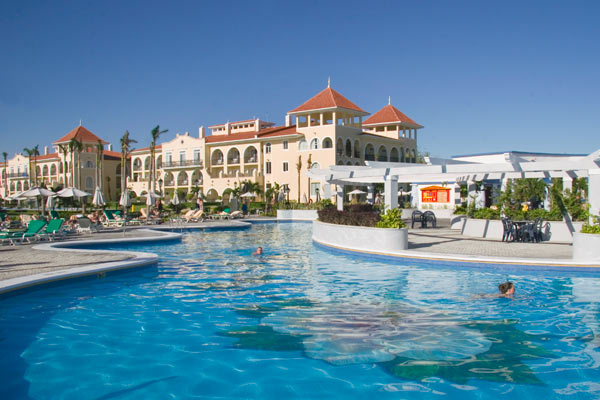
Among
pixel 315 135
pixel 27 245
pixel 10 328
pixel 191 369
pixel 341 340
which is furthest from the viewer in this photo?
pixel 315 135

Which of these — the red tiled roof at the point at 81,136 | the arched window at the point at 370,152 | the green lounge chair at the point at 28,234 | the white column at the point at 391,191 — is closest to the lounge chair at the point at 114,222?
the green lounge chair at the point at 28,234

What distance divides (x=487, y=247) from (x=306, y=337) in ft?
31.3

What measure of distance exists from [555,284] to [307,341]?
643 centimetres

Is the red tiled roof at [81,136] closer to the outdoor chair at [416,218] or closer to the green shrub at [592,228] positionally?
the outdoor chair at [416,218]

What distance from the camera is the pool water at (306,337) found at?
598cm

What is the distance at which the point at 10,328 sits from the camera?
315 inches

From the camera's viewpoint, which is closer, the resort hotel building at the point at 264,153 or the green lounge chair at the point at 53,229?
the green lounge chair at the point at 53,229

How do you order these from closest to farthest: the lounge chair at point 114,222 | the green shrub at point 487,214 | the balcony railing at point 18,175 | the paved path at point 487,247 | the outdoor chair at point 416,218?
the paved path at point 487,247 < the green shrub at point 487,214 < the outdoor chair at point 416,218 < the lounge chair at point 114,222 < the balcony railing at point 18,175

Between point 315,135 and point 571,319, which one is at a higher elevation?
point 315,135

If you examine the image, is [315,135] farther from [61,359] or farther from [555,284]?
[61,359]

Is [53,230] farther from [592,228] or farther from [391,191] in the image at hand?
[592,228]

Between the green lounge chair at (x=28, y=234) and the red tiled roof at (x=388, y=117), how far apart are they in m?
42.4

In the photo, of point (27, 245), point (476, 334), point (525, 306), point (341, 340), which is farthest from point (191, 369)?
point (27, 245)

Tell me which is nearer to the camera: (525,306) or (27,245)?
(525,306)
